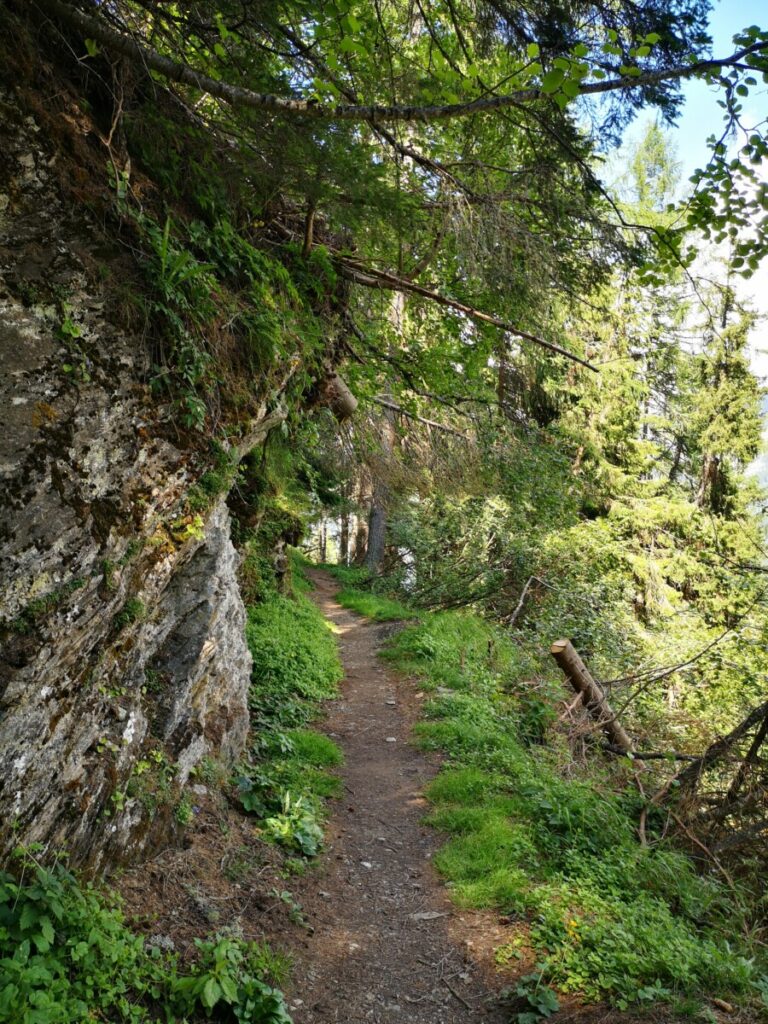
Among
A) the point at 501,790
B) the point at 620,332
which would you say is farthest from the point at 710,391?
the point at 501,790

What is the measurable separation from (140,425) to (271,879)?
11.0 feet

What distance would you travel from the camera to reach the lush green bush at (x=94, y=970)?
254cm

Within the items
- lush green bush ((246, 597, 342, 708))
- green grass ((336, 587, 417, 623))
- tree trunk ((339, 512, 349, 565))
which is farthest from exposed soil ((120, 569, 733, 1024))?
tree trunk ((339, 512, 349, 565))

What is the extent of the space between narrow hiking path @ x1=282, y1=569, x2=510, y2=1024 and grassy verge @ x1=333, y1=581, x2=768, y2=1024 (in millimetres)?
248

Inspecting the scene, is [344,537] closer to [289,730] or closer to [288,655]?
[288,655]

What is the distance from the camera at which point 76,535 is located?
10.9 feet

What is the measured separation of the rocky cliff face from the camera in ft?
10.0

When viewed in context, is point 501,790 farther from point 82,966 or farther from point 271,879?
point 82,966

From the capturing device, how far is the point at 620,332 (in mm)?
16031

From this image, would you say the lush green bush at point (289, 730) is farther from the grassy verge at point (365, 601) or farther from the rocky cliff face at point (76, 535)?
the grassy verge at point (365, 601)

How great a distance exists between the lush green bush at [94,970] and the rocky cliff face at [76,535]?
0.92ft

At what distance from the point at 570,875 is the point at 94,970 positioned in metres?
3.47

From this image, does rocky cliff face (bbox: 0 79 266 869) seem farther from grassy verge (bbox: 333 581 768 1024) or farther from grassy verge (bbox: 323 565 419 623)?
grassy verge (bbox: 323 565 419 623)

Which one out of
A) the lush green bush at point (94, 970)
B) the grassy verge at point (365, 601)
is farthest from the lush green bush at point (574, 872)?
the grassy verge at point (365, 601)
